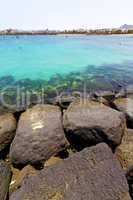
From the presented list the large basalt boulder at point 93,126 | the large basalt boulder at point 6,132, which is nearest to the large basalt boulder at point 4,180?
the large basalt boulder at point 6,132

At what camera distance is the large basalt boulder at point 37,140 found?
5.98 m

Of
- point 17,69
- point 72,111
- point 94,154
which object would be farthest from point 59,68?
point 94,154

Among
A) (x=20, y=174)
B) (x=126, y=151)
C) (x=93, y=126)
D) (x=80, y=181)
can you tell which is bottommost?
(x=20, y=174)

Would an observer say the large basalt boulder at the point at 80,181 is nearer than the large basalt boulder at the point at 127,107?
Yes

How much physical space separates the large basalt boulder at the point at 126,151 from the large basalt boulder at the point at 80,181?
2.88 feet

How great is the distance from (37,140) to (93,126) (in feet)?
3.96

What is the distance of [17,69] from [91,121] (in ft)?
40.0

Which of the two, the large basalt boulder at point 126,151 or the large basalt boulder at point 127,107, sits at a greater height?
the large basalt boulder at point 127,107

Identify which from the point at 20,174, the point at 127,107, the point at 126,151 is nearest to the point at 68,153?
the point at 20,174

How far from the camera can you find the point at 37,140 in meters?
6.02

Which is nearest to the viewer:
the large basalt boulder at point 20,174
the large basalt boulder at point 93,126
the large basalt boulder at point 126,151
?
the large basalt boulder at point 20,174

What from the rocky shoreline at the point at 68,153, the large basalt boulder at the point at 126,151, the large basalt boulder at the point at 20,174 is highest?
the rocky shoreline at the point at 68,153

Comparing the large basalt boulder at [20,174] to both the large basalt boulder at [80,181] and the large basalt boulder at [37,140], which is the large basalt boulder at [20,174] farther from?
the large basalt boulder at [80,181]

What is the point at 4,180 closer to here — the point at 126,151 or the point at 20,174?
the point at 20,174
